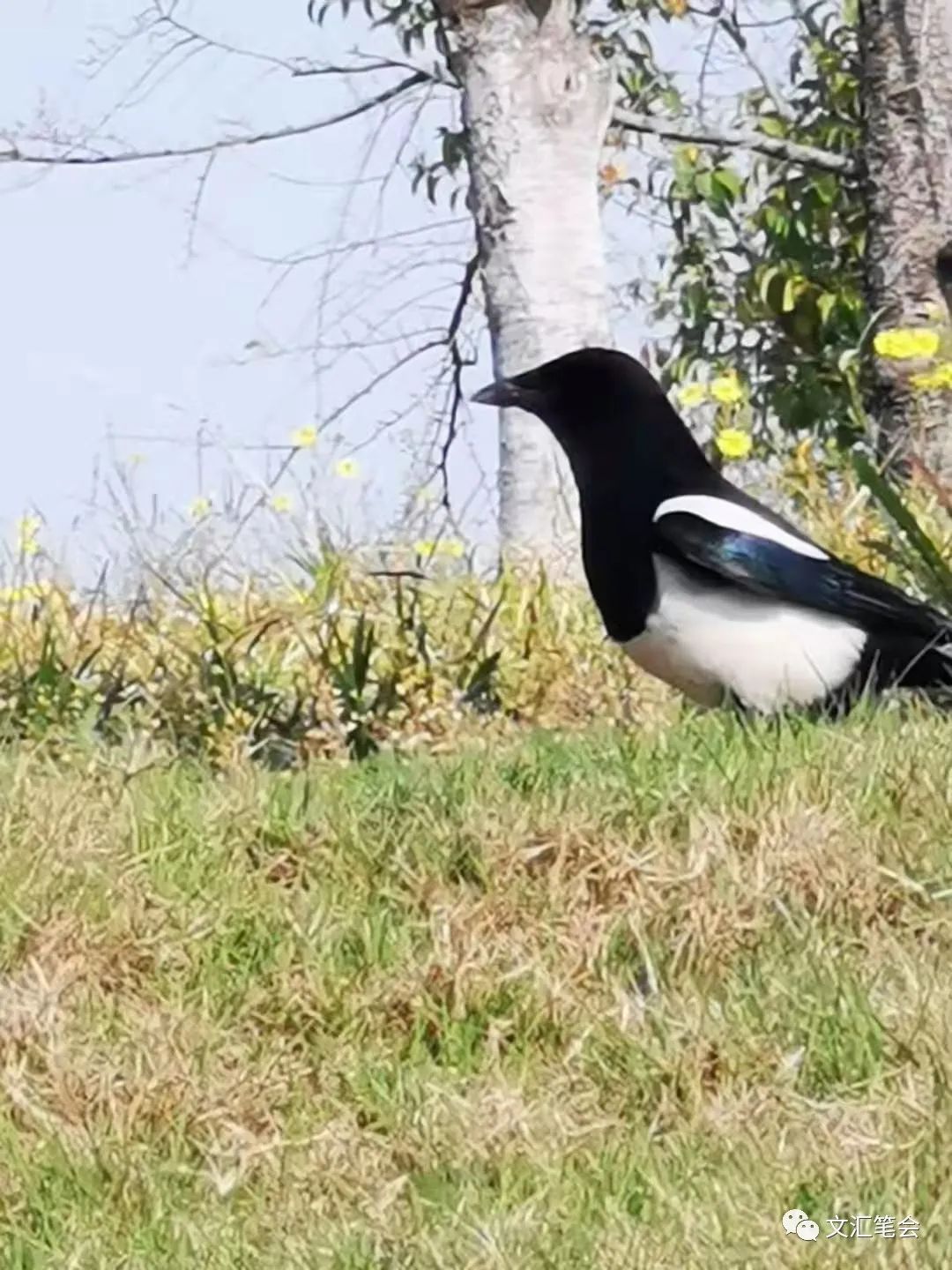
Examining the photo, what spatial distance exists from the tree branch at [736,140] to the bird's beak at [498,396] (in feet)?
14.1

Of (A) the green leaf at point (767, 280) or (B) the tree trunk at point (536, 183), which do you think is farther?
(A) the green leaf at point (767, 280)

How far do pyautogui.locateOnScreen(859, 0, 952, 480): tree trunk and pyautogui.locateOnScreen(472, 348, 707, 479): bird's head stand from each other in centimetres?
253

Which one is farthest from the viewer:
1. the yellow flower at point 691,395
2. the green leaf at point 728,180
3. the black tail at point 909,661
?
the green leaf at point 728,180

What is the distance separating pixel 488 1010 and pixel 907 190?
5.01m

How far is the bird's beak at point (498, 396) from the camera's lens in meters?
5.46

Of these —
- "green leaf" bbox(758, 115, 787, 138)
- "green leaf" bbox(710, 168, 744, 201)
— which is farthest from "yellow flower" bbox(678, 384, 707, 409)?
"green leaf" bbox(758, 115, 787, 138)

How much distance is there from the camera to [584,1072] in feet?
11.4

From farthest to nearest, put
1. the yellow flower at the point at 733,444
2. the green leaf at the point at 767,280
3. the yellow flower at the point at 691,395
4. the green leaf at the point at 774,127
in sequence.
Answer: the green leaf at the point at 774,127 → the green leaf at the point at 767,280 → the yellow flower at the point at 691,395 → the yellow flower at the point at 733,444

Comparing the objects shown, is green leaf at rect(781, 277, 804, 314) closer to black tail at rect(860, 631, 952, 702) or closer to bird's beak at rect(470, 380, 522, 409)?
bird's beak at rect(470, 380, 522, 409)

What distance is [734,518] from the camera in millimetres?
5223

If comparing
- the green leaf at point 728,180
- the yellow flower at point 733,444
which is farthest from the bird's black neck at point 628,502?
the green leaf at point 728,180

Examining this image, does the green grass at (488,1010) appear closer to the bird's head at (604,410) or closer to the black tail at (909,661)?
the black tail at (909,661)

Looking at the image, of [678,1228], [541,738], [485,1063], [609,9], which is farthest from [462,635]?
[609,9]

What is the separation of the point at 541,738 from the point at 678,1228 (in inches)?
95.4
